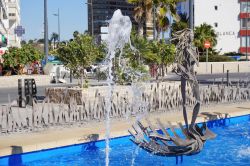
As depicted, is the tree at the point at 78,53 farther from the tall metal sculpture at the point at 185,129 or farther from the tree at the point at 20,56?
the tree at the point at 20,56

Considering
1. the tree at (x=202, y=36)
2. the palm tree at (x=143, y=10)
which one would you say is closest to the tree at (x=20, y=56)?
the palm tree at (x=143, y=10)

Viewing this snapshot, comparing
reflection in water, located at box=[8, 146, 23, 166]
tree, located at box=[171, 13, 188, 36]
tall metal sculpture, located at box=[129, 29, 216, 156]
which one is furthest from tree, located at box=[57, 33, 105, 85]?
tree, located at box=[171, 13, 188, 36]

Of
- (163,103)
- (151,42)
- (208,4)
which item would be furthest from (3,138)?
(208,4)

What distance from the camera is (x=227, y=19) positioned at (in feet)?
251

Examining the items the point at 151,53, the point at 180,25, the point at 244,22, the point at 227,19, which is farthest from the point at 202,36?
the point at 151,53

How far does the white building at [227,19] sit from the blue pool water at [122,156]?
65.1 meters

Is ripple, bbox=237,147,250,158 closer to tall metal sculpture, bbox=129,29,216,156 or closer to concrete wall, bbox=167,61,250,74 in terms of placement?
tall metal sculpture, bbox=129,29,216,156

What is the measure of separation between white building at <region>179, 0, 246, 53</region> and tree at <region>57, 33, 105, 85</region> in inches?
2346

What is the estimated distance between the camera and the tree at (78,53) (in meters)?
17.6

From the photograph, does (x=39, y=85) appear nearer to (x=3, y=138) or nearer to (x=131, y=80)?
(x=131, y=80)

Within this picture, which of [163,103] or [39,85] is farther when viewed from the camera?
[39,85]

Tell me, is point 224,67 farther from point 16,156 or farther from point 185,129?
point 185,129

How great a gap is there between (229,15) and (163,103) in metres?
64.0

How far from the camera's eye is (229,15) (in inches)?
3009
